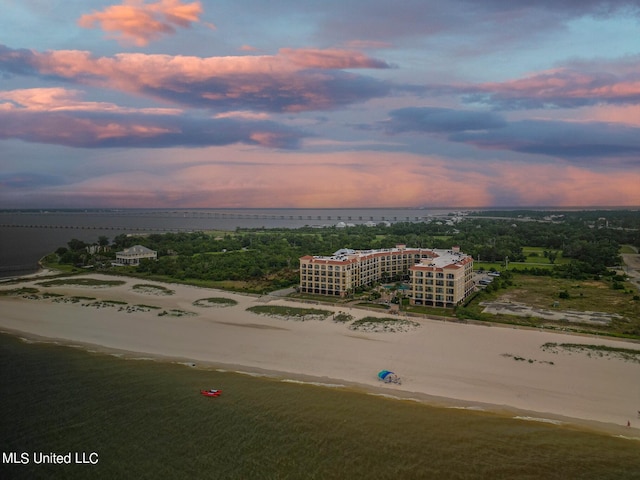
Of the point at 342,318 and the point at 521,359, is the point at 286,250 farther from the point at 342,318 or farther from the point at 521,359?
the point at 521,359

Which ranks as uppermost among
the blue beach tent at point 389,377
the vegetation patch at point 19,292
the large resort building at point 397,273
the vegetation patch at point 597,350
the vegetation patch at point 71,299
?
the large resort building at point 397,273

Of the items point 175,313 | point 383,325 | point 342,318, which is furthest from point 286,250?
point 383,325

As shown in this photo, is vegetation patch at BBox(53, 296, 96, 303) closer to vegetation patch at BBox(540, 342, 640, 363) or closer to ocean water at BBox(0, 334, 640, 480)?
A: ocean water at BBox(0, 334, 640, 480)

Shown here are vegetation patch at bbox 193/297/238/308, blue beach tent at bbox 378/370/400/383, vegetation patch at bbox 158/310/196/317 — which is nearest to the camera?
blue beach tent at bbox 378/370/400/383

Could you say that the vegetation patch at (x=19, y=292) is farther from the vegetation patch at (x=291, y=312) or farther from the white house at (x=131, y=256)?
the vegetation patch at (x=291, y=312)

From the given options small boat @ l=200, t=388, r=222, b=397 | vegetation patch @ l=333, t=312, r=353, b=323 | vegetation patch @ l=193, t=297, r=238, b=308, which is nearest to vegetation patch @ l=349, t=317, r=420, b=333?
vegetation patch @ l=333, t=312, r=353, b=323

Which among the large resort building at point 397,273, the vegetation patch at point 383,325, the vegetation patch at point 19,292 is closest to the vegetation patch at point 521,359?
the vegetation patch at point 383,325
